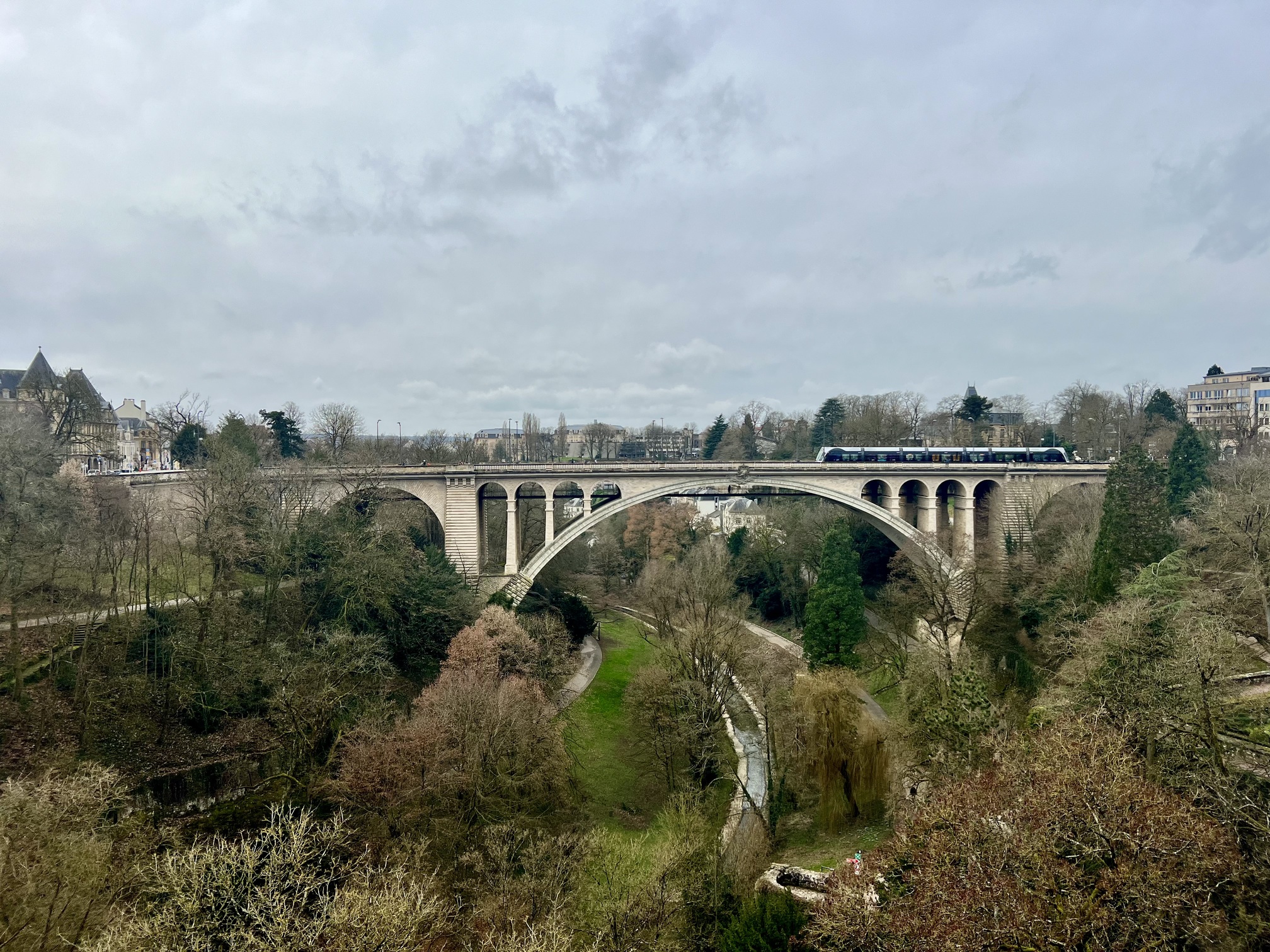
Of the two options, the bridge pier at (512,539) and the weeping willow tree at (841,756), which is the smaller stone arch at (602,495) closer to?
the bridge pier at (512,539)

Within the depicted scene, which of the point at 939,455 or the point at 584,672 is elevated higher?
the point at 939,455

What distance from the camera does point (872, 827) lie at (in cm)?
1812

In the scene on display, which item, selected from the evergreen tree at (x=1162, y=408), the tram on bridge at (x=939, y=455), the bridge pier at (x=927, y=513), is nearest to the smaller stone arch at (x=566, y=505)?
the tram on bridge at (x=939, y=455)

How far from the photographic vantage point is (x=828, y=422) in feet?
196

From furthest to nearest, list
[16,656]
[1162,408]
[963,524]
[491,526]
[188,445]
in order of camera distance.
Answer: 1. [1162,408]
2. [491,526]
3. [188,445]
4. [963,524]
5. [16,656]

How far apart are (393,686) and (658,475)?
624 inches

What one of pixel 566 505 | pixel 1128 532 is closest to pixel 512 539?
pixel 1128 532

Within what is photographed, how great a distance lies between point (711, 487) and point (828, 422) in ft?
91.1

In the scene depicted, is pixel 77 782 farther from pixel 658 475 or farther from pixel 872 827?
pixel 658 475

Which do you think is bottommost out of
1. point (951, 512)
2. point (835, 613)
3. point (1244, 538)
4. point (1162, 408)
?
point (835, 613)

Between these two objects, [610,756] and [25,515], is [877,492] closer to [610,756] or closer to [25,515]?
[610,756]

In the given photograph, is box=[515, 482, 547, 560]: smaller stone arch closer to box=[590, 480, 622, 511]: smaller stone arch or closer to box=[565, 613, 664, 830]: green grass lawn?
box=[590, 480, 622, 511]: smaller stone arch

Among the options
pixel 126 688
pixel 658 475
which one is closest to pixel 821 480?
pixel 658 475

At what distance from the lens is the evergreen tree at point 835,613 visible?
26500mm
